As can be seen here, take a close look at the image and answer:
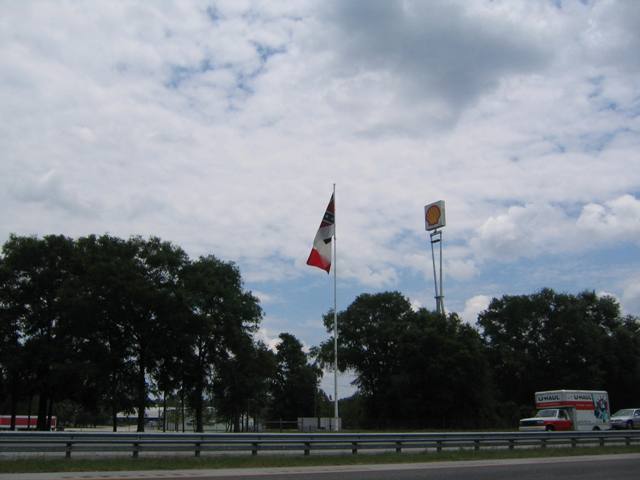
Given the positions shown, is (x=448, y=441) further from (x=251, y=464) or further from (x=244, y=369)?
(x=244, y=369)

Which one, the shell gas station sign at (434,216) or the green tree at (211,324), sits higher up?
the shell gas station sign at (434,216)

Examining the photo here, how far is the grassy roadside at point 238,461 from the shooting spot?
17.4m

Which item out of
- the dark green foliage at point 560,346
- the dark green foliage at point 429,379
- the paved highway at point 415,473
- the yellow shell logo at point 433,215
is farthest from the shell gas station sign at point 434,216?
the paved highway at point 415,473

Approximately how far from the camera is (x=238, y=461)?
20094mm

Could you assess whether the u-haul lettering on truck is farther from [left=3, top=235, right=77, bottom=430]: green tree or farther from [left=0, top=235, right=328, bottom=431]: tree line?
[left=3, top=235, right=77, bottom=430]: green tree

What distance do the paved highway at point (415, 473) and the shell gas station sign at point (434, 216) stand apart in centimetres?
5383

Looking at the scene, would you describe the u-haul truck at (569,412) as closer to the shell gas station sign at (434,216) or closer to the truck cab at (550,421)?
the truck cab at (550,421)

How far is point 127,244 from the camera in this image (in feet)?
183

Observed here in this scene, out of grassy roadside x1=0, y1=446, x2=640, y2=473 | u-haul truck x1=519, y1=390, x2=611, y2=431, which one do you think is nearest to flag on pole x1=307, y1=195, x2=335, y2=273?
grassy roadside x1=0, y1=446, x2=640, y2=473

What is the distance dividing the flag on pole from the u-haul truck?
56.1ft

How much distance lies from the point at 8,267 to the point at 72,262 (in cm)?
495

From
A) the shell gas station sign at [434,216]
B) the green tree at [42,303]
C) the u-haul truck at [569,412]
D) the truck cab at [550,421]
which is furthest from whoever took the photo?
the shell gas station sign at [434,216]

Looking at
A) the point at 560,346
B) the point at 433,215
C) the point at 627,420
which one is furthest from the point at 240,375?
the point at 560,346

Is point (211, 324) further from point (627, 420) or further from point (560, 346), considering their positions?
point (560, 346)
